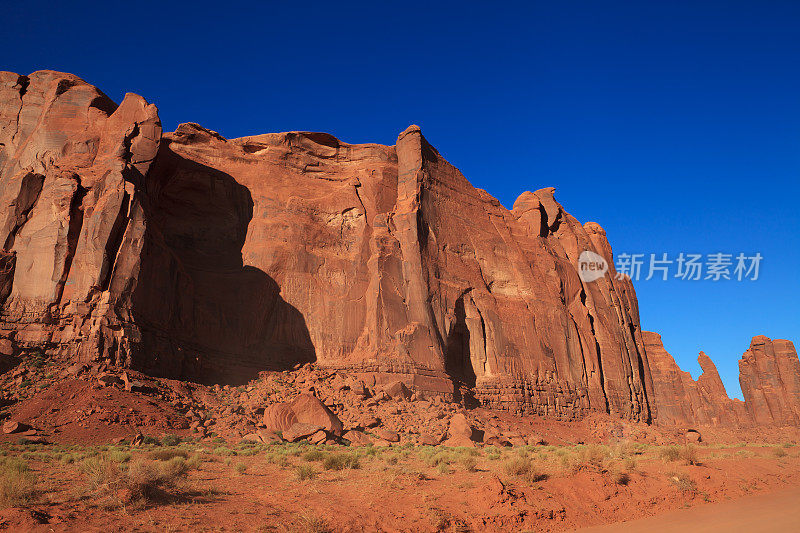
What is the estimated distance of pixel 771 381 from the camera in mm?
92375

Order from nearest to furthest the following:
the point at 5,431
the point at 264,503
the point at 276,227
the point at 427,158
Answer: the point at 264,503 → the point at 5,431 → the point at 276,227 → the point at 427,158

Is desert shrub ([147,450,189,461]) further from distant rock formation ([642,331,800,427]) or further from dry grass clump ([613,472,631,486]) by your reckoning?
distant rock formation ([642,331,800,427])

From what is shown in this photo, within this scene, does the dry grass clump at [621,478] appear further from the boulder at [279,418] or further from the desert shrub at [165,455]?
the boulder at [279,418]

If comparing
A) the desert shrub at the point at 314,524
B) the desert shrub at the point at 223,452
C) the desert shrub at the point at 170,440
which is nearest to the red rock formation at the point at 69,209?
the desert shrub at the point at 170,440

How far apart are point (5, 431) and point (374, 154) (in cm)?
3051

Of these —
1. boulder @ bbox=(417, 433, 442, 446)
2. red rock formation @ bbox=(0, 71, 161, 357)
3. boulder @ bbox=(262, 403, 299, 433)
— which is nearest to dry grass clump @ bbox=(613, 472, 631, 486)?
boulder @ bbox=(417, 433, 442, 446)

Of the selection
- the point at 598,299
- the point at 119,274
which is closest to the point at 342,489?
the point at 119,274

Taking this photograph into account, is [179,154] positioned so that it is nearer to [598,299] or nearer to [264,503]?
[264,503]

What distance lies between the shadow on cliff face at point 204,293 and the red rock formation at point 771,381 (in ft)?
289

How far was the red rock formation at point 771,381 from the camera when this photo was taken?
290ft

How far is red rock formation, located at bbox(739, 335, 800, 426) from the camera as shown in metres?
88.5

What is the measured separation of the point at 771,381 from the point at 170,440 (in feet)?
334

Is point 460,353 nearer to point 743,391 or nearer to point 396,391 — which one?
point 396,391

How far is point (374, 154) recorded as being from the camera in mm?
43188
